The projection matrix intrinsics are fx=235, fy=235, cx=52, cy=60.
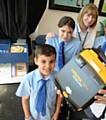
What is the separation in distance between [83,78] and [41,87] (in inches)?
18.3

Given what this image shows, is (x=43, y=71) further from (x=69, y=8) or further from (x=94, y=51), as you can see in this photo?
(x=69, y=8)

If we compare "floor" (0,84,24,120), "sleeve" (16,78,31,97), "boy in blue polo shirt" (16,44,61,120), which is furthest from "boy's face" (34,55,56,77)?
"floor" (0,84,24,120)

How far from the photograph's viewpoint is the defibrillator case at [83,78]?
42.9 inches

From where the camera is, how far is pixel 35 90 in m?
1.56

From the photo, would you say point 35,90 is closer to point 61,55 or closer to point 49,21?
point 61,55

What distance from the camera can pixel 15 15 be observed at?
8.32 feet

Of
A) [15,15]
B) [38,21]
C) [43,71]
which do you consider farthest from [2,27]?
[43,71]

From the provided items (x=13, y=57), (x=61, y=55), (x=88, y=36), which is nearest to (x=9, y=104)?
(x=13, y=57)

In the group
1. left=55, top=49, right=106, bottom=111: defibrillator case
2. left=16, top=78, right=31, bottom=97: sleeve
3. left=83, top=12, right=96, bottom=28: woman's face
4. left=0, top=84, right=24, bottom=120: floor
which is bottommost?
left=0, top=84, right=24, bottom=120: floor

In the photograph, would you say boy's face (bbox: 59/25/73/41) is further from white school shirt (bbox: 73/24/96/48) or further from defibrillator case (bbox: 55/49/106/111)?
defibrillator case (bbox: 55/49/106/111)

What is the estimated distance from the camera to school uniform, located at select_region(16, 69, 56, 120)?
1545 mm

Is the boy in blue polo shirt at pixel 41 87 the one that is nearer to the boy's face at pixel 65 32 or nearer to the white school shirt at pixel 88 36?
the boy's face at pixel 65 32

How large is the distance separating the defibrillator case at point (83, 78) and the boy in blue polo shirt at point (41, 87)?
261mm

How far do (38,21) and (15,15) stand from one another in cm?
29
